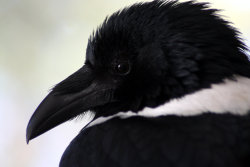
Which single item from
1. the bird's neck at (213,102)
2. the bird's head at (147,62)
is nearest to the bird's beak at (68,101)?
the bird's head at (147,62)

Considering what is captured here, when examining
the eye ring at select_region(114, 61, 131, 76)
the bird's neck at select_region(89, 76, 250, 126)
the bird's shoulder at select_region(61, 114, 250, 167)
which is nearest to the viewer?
the bird's shoulder at select_region(61, 114, 250, 167)

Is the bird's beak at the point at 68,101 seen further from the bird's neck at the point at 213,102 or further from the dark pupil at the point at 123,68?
the bird's neck at the point at 213,102

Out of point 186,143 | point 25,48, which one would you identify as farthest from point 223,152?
point 25,48

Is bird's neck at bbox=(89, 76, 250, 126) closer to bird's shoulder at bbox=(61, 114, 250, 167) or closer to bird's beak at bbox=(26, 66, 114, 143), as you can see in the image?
bird's shoulder at bbox=(61, 114, 250, 167)

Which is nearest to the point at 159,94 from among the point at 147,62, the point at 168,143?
the point at 147,62

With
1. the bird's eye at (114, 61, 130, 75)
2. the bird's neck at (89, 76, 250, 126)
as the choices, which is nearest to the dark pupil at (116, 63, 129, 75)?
the bird's eye at (114, 61, 130, 75)

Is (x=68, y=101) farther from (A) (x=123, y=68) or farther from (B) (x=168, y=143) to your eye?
(B) (x=168, y=143)

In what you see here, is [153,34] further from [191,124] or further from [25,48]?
[25,48]
